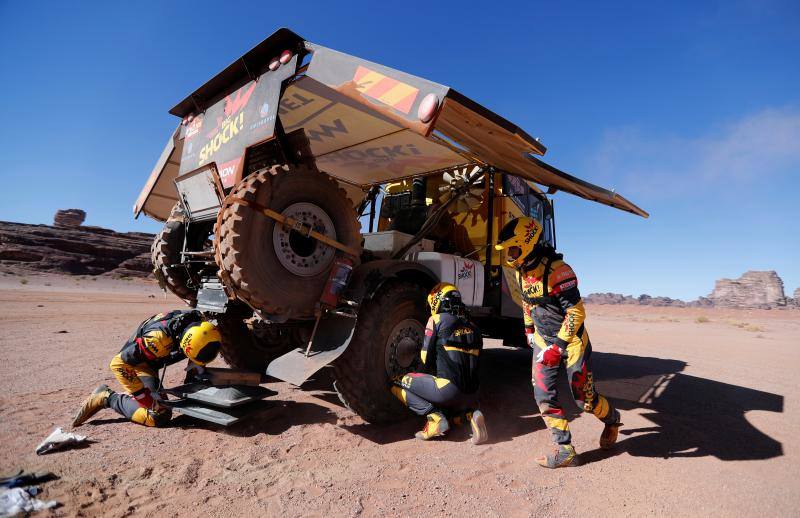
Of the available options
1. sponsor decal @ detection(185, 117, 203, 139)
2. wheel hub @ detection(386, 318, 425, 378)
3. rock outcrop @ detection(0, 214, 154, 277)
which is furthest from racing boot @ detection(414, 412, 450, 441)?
rock outcrop @ detection(0, 214, 154, 277)

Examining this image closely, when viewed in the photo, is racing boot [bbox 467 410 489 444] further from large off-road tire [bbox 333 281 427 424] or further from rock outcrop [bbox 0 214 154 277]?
rock outcrop [bbox 0 214 154 277]

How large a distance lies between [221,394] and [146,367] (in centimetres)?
86

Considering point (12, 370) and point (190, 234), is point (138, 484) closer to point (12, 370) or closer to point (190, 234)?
point (190, 234)

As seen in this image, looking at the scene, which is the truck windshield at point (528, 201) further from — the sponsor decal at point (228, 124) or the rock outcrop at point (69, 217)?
the rock outcrop at point (69, 217)

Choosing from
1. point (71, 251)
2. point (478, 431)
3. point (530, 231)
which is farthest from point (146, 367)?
point (71, 251)

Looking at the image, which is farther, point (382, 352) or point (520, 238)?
point (382, 352)

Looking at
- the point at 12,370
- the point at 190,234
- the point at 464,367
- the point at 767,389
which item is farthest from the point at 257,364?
the point at 767,389

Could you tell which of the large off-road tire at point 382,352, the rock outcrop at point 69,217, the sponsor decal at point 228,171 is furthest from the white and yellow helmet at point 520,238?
the rock outcrop at point 69,217

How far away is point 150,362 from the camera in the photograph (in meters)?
3.84

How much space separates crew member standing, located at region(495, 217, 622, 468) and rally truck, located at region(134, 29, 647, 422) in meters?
0.92

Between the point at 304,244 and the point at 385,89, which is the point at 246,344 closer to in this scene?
the point at 304,244

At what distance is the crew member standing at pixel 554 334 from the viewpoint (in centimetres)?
328

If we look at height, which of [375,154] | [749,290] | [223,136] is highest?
[749,290]

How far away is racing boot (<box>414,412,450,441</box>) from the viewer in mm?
3613
